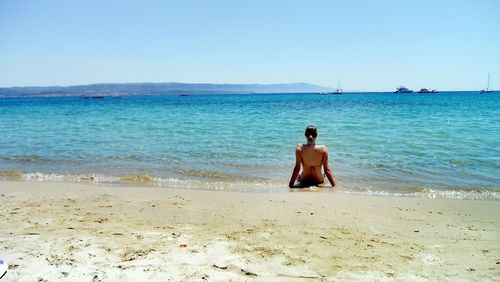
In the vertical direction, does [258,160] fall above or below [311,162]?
below

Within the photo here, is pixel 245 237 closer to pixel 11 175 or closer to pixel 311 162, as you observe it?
pixel 311 162

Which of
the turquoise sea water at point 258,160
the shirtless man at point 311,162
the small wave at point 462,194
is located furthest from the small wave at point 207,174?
the small wave at point 462,194

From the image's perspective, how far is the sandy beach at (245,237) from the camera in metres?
3.13

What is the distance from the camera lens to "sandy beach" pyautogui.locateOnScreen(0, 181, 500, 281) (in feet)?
10.3

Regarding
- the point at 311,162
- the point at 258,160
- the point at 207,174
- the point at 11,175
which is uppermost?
the point at 311,162

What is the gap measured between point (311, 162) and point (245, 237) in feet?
10.9

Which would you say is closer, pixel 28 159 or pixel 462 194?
pixel 462 194

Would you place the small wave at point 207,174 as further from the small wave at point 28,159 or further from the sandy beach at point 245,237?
the small wave at point 28,159

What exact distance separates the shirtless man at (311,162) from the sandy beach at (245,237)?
879 millimetres

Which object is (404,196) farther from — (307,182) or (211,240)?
(211,240)

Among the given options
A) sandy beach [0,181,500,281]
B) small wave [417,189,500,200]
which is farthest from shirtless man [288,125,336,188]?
small wave [417,189,500,200]

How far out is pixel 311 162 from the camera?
6992mm

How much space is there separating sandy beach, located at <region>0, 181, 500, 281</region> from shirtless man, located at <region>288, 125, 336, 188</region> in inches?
34.6

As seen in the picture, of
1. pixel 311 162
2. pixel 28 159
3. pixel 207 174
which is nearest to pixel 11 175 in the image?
pixel 28 159
